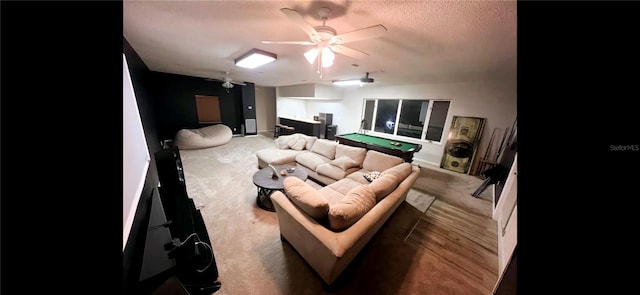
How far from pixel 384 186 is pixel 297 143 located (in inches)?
99.5

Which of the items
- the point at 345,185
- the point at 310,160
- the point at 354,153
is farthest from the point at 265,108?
the point at 345,185

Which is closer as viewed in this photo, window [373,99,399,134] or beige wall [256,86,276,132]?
window [373,99,399,134]

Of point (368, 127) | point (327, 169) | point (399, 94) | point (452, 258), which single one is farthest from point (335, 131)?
point (452, 258)

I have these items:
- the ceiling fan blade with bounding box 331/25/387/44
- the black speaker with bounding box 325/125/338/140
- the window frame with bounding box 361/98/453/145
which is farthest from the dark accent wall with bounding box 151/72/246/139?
the ceiling fan blade with bounding box 331/25/387/44

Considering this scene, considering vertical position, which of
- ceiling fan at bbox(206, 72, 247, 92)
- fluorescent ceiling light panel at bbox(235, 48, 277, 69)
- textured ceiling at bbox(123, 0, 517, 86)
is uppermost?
textured ceiling at bbox(123, 0, 517, 86)

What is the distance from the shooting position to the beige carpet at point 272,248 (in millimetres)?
1511

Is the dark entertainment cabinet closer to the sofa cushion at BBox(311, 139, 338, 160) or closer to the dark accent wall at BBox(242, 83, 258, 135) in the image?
the sofa cushion at BBox(311, 139, 338, 160)

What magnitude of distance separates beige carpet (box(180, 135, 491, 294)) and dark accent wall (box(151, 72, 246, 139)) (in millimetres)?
3261

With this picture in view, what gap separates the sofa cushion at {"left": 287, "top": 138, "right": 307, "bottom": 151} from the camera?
158 inches

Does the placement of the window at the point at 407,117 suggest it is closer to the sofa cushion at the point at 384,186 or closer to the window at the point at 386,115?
the window at the point at 386,115

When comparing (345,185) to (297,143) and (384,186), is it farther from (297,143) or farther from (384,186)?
(297,143)

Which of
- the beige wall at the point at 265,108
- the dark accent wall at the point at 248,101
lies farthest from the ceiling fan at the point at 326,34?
the beige wall at the point at 265,108

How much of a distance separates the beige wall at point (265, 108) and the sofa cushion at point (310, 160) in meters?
4.66
